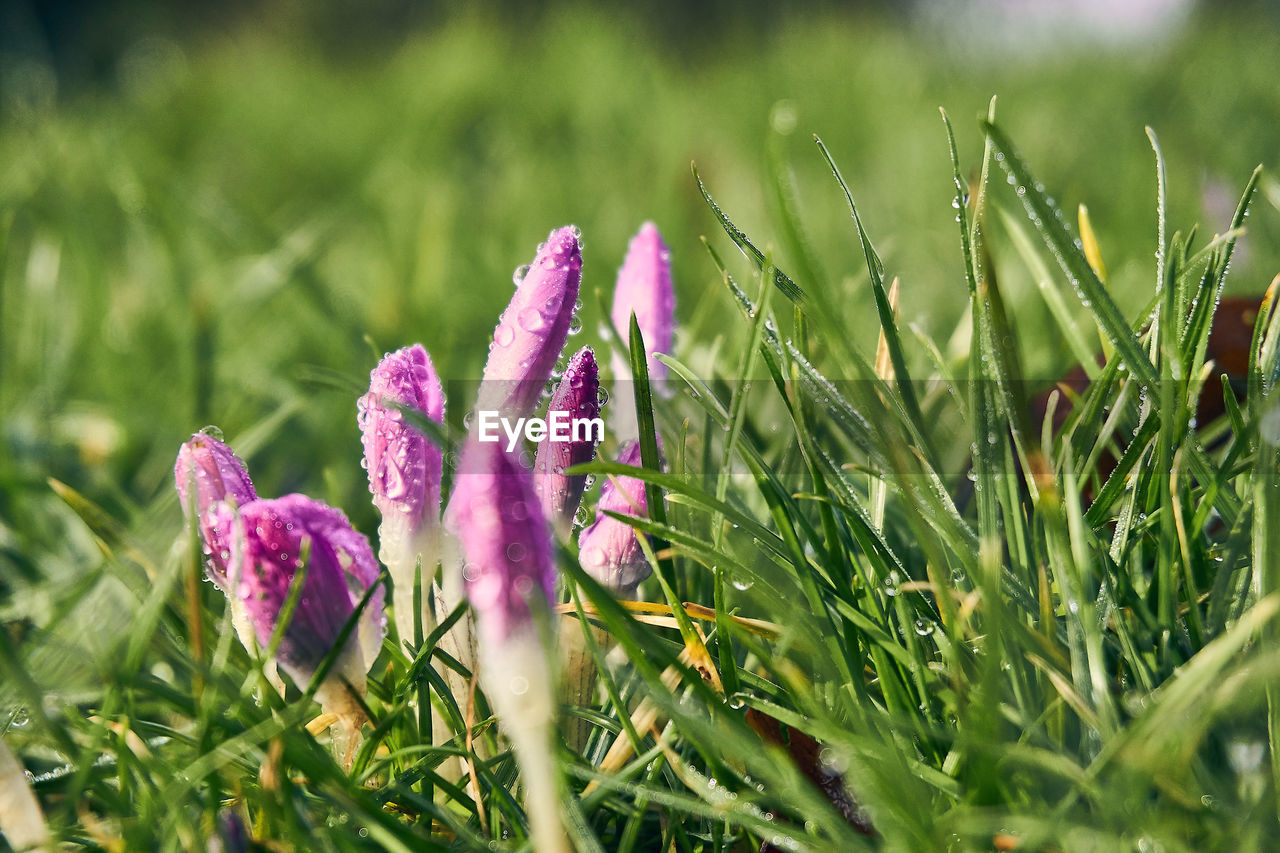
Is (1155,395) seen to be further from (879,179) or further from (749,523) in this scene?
(879,179)

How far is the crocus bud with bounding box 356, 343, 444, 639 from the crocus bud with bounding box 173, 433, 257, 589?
0.10m

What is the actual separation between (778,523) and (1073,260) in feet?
0.91

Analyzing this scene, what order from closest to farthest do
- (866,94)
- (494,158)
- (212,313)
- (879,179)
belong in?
(212,313)
(879,179)
(494,158)
(866,94)

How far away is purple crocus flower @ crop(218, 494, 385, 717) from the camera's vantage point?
0.66 m

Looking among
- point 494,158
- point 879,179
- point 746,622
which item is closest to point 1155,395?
point 746,622

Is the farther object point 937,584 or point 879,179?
point 879,179

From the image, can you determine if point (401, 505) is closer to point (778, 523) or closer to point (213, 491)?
point (213, 491)

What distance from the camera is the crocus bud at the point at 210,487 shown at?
2.24 feet

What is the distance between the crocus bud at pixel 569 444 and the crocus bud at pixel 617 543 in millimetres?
33

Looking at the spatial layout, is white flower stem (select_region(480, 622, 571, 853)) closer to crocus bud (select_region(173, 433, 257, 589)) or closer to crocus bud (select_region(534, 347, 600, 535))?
crocus bud (select_region(534, 347, 600, 535))

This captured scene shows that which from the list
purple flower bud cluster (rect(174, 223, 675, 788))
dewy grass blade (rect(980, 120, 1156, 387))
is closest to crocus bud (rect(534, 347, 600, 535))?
purple flower bud cluster (rect(174, 223, 675, 788))

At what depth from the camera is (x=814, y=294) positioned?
24.7 inches

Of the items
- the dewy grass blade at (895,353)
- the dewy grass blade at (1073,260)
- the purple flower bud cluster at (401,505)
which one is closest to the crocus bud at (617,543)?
the purple flower bud cluster at (401,505)

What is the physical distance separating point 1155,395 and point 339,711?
639 mm
